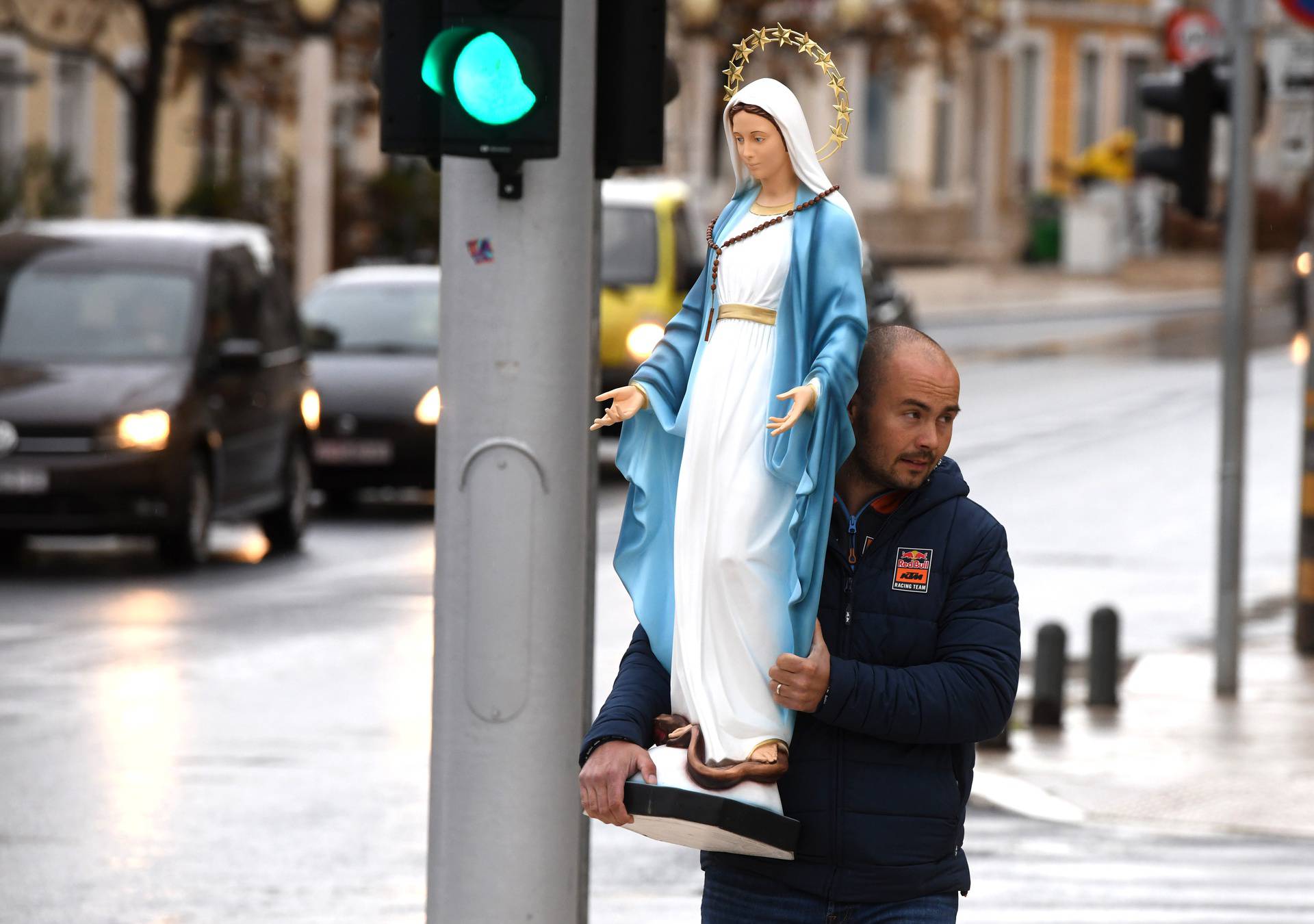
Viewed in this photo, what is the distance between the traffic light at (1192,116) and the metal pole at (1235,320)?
0.14m

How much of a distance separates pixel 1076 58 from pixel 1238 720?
6126 centimetres

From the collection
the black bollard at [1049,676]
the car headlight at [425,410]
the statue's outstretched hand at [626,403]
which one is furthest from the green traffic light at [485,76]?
the car headlight at [425,410]

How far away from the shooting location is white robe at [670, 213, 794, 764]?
12.0 ft

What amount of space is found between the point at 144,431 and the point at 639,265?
6607 millimetres

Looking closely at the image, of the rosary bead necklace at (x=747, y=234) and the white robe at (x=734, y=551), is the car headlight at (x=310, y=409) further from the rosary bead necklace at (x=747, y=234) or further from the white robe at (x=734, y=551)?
the white robe at (x=734, y=551)

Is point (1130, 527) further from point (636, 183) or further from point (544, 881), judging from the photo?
point (544, 881)

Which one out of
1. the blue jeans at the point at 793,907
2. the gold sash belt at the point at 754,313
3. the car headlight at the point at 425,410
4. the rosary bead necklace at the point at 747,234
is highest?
the rosary bead necklace at the point at 747,234

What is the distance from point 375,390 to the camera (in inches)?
712

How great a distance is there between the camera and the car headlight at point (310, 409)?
16.7 meters

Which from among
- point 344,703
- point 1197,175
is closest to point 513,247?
point 344,703

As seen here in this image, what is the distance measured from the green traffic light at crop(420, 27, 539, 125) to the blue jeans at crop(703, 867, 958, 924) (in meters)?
1.64

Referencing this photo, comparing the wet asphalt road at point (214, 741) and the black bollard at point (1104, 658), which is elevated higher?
the black bollard at point (1104, 658)

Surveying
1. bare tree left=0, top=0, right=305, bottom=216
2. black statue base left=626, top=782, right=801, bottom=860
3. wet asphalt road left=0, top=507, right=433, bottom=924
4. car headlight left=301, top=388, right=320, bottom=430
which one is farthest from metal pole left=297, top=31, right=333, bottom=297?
black statue base left=626, top=782, right=801, bottom=860

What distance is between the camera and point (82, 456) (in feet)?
47.2
